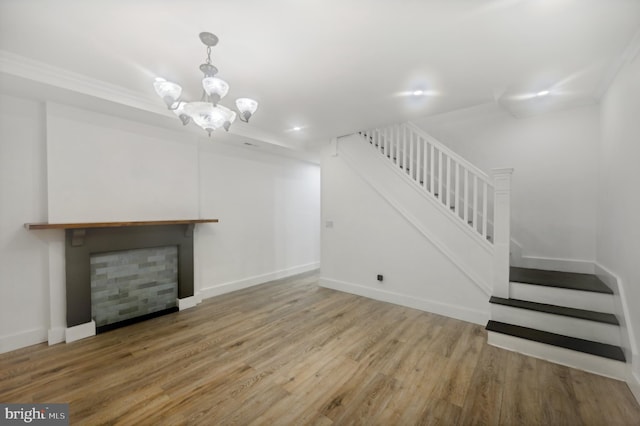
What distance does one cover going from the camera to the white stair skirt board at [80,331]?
107 inches

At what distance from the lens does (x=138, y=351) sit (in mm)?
2537

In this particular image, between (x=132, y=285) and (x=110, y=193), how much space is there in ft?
3.88

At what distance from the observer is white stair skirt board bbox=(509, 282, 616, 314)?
2.50m

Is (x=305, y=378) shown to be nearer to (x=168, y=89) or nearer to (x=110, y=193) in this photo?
(x=168, y=89)

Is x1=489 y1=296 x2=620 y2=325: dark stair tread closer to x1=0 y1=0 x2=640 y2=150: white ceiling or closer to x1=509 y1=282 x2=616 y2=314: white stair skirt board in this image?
x1=509 y1=282 x2=616 y2=314: white stair skirt board

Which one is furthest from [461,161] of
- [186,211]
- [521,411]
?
[186,211]

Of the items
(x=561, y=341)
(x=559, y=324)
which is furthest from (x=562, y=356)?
(x=559, y=324)

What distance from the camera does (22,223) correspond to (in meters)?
2.63

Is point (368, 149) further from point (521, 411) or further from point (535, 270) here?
point (521, 411)

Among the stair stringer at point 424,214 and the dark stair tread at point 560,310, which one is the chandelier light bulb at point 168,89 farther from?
the dark stair tread at point 560,310

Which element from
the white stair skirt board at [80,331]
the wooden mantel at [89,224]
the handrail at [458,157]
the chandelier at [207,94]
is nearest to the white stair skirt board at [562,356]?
the handrail at [458,157]

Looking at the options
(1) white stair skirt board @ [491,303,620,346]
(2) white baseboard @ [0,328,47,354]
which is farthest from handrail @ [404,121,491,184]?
(2) white baseboard @ [0,328,47,354]

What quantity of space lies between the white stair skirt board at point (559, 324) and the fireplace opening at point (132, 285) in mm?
4135

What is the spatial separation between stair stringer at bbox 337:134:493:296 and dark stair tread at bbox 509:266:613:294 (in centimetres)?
36
